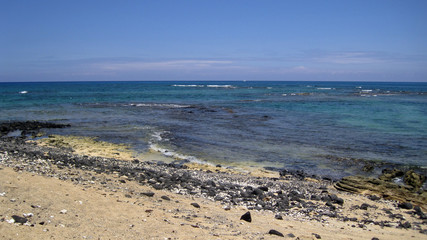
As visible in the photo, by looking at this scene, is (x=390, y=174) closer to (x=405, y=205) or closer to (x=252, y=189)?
(x=405, y=205)

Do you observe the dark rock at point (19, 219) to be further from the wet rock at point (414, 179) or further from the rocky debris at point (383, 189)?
the wet rock at point (414, 179)

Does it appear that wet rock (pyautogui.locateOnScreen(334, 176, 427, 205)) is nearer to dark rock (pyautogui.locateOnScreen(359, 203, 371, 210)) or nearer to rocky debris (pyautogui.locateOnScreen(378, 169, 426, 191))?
rocky debris (pyautogui.locateOnScreen(378, 169, 426, 191))

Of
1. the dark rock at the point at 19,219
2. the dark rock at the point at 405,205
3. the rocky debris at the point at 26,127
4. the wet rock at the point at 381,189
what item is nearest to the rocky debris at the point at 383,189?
the wet rock at the point at 381,189

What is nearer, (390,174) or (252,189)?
(252,189)

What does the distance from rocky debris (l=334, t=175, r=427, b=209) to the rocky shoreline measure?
0.20 metres

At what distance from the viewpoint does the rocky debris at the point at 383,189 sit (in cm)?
1028

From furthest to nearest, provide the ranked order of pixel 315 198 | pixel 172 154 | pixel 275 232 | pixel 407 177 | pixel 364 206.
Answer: pixel 172 154
pixel 407 177
pixel 315 198
pixel 364 206
pixel 275 232

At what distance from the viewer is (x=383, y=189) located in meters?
11.1

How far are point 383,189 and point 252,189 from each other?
15.3ft

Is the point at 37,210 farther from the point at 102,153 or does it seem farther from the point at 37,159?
the point at 102,153

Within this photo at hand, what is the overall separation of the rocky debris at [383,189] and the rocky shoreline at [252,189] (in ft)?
0.66

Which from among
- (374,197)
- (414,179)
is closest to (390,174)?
(414,179)

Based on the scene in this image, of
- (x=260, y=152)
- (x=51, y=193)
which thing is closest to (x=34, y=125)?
(x=260, y=152)

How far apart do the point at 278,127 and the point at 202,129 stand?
6.08 metres
